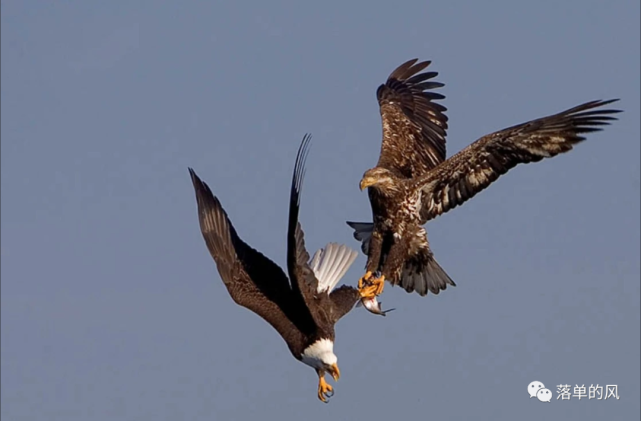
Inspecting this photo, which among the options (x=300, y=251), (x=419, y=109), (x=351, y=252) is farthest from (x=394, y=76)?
(x=300, y=251)

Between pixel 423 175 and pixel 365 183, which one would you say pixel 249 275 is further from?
pixel 423 175

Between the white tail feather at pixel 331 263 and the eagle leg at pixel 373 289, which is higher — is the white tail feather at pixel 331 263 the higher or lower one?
the higher one

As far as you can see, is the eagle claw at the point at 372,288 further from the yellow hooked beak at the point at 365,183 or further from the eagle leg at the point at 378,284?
the yellow hooked beak at the point at 365,183

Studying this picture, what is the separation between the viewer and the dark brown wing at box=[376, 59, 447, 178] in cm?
1340

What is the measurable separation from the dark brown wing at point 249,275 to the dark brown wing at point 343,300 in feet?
0.95

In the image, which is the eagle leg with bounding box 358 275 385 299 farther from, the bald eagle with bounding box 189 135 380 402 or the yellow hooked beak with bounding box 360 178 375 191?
the yellow hooked beak with bounding box 360 178 375 191

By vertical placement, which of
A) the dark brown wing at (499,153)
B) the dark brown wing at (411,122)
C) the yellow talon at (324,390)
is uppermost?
the dark brown wing at (411,122)

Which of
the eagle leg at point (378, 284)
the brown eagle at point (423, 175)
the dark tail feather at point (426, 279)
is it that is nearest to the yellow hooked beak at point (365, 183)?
the brown eagle at point (423, 175)

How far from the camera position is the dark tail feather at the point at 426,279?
13.0 metres

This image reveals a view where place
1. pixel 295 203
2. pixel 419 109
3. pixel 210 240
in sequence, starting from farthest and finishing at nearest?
pixel 419 109 → pixel 210 240 → pixel 295 203

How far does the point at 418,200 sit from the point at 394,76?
2473 millimetres

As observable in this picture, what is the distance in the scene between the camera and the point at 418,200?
12461mm

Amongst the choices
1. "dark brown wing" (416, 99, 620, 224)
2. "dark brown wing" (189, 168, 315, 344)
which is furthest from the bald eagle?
"dark brown wing" (416, 99, 620, 224)

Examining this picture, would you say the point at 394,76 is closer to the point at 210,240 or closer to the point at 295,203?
the point at 210,240
